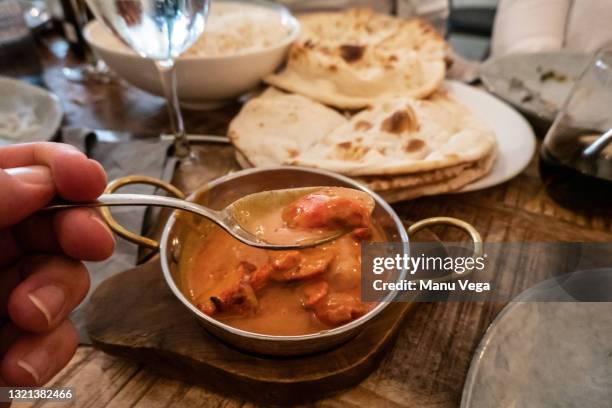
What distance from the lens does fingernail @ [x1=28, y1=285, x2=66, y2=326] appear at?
1.74 feet

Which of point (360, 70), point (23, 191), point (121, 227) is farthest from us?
point (360, 70)

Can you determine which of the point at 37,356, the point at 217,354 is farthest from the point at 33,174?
the point at 217,354

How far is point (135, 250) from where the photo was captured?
2.87 feet

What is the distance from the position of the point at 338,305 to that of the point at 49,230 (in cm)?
42

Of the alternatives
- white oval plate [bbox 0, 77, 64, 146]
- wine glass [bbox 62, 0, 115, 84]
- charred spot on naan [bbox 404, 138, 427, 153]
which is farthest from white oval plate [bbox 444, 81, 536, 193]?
wine glass [bbox 62, 0, 115, 84]

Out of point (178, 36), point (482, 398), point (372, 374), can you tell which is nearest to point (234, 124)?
point (178, 36)

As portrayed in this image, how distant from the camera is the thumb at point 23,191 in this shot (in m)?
0.50

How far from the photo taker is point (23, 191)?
1.70 feet

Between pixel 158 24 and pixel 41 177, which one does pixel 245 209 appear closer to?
pixel 41 177

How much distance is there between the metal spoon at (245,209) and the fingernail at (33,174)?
0.11 ft

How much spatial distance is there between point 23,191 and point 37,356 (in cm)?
20

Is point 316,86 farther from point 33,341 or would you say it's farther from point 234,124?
point 33,341

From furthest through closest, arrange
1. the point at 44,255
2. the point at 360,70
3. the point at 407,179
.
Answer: the point at 360,70, the point at 407,179, the point at 44,255

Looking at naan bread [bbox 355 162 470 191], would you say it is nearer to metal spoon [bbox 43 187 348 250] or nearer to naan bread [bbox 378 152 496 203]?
naan bread [bbox 378 152 496 203]
